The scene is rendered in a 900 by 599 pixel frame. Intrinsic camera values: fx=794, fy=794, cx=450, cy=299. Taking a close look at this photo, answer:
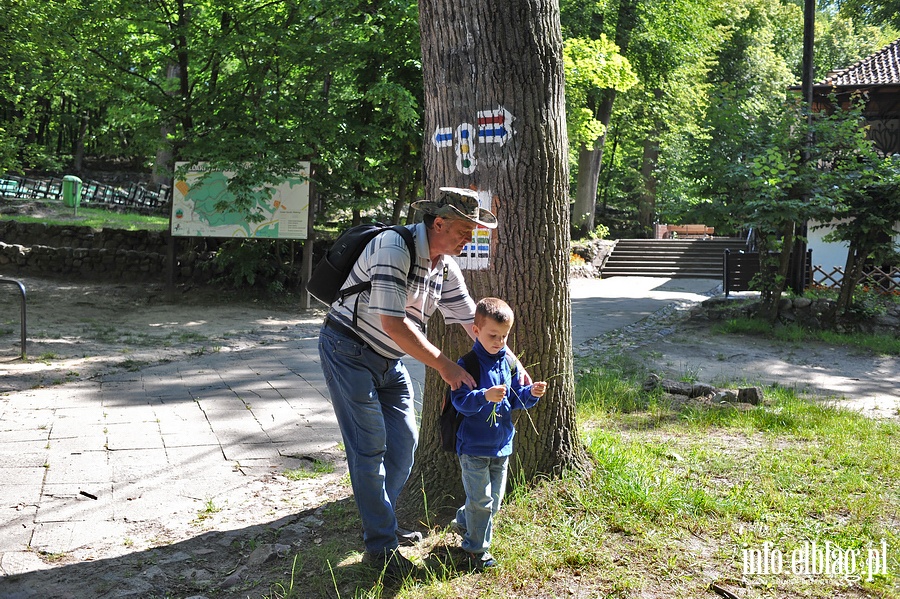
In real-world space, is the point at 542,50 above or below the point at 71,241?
above

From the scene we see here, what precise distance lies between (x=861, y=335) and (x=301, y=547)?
37.9ft

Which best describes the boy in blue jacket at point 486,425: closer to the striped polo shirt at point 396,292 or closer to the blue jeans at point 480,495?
the blue jeans at point 480,495

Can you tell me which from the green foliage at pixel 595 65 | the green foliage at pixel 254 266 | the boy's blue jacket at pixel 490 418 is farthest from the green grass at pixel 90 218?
the boy's blue jacket at pixel 490 418

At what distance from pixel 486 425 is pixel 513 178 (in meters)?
1.44

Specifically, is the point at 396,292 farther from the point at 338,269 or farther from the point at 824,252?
the point at 824,252

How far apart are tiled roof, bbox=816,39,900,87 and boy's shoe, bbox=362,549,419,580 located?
23.7m

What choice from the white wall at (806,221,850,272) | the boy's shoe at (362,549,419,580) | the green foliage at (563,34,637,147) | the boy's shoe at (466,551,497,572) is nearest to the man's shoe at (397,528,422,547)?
the boy's shoe at (362,549,419,580)

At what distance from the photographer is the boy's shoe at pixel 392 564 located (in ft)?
11.6

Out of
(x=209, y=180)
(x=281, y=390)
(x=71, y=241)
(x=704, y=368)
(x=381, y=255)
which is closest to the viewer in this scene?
(x=381, y=255)

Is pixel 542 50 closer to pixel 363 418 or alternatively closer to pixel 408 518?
pixel 363 418

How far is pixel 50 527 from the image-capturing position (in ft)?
14.2

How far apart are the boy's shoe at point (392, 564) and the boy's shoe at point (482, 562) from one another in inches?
10.2

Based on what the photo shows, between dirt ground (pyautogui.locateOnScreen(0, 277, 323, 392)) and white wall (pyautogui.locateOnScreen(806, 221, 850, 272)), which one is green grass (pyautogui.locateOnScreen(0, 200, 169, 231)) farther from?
white wall (pyautogui.locateOnScreen(806, 221, 850, 272))

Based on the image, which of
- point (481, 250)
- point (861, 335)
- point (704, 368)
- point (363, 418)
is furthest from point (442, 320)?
point (861, 335)
